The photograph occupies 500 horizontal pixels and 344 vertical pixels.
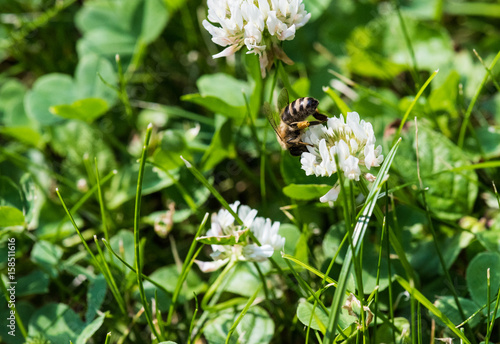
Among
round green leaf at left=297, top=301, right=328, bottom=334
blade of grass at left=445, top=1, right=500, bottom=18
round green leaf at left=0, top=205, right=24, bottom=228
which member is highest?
blade of grass at left=445, top=1, right=500, bottom=18

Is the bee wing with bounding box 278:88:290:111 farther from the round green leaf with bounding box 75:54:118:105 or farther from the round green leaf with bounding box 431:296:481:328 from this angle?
the round green leaf with bounding box 75:54:118:105

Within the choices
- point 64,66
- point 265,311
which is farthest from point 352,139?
point 64,66

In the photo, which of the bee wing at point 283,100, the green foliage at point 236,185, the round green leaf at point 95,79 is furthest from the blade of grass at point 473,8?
the round green leaf at point 95,79

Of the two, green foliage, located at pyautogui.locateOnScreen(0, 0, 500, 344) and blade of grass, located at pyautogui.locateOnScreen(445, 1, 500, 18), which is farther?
blade of grass, located at pyautogui.locateOnScreen(445, 1, 500, 18)

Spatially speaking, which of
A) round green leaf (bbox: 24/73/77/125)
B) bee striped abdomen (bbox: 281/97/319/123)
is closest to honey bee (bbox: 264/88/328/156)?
bee striped abdomen (bbox: 281/97/319/123)

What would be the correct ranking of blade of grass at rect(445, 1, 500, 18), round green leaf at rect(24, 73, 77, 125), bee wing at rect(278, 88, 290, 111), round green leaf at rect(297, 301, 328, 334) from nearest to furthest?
1. round green leaf at rect(297, 301, 328, 334)
2. bee wing at rect(278, 88, 290, 111)
3. round green leaf at rect(24, 73, 77, 125)
4. blade of grass at rect(445, 1, 500, 18)

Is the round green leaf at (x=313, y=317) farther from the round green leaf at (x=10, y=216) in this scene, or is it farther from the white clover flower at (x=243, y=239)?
the round green leaf at (x=10, y=216)

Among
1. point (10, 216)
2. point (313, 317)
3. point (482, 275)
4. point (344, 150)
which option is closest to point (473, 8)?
point (482, 275)

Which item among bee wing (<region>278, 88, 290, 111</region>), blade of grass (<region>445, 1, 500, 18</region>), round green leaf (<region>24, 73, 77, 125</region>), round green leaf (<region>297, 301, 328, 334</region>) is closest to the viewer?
→ round green leaf (<region>297, 301, 328, 334</region>)
